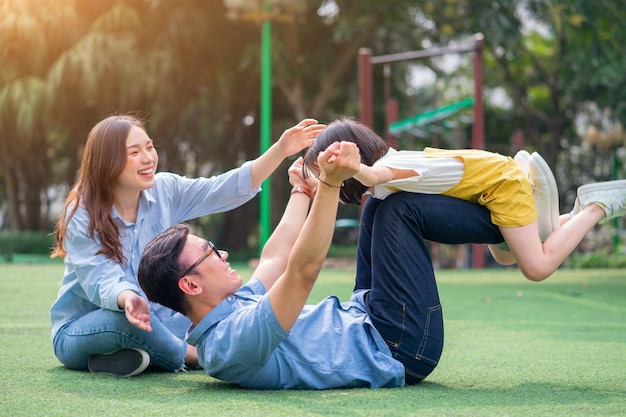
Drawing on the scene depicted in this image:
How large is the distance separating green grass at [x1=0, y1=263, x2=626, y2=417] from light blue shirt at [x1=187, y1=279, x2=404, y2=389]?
54 millimetres

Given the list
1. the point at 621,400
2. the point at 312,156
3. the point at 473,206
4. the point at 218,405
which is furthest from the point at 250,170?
the point at 621,400

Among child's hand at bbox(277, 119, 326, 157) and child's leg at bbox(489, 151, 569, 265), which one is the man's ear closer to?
child's hand at bbox(277, 119, 326, 157)

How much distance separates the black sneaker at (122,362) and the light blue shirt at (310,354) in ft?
1.62

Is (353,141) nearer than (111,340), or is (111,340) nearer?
(353,141)

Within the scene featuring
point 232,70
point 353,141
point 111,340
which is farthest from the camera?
point 232,70

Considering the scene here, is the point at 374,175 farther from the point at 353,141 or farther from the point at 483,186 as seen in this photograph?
the point at 483,186

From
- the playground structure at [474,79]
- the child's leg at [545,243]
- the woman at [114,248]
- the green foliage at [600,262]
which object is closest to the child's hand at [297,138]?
the woman at [114,248]

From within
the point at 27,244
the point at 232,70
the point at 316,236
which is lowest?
the point at 27,244

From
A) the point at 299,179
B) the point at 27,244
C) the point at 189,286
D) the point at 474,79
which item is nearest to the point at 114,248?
the point at 189,286

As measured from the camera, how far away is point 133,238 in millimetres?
3424

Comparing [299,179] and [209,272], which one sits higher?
[299,179]

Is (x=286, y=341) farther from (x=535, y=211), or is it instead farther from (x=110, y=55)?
(x=110, y=55)

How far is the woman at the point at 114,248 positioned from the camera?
325 cm

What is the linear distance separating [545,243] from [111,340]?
170 cm
